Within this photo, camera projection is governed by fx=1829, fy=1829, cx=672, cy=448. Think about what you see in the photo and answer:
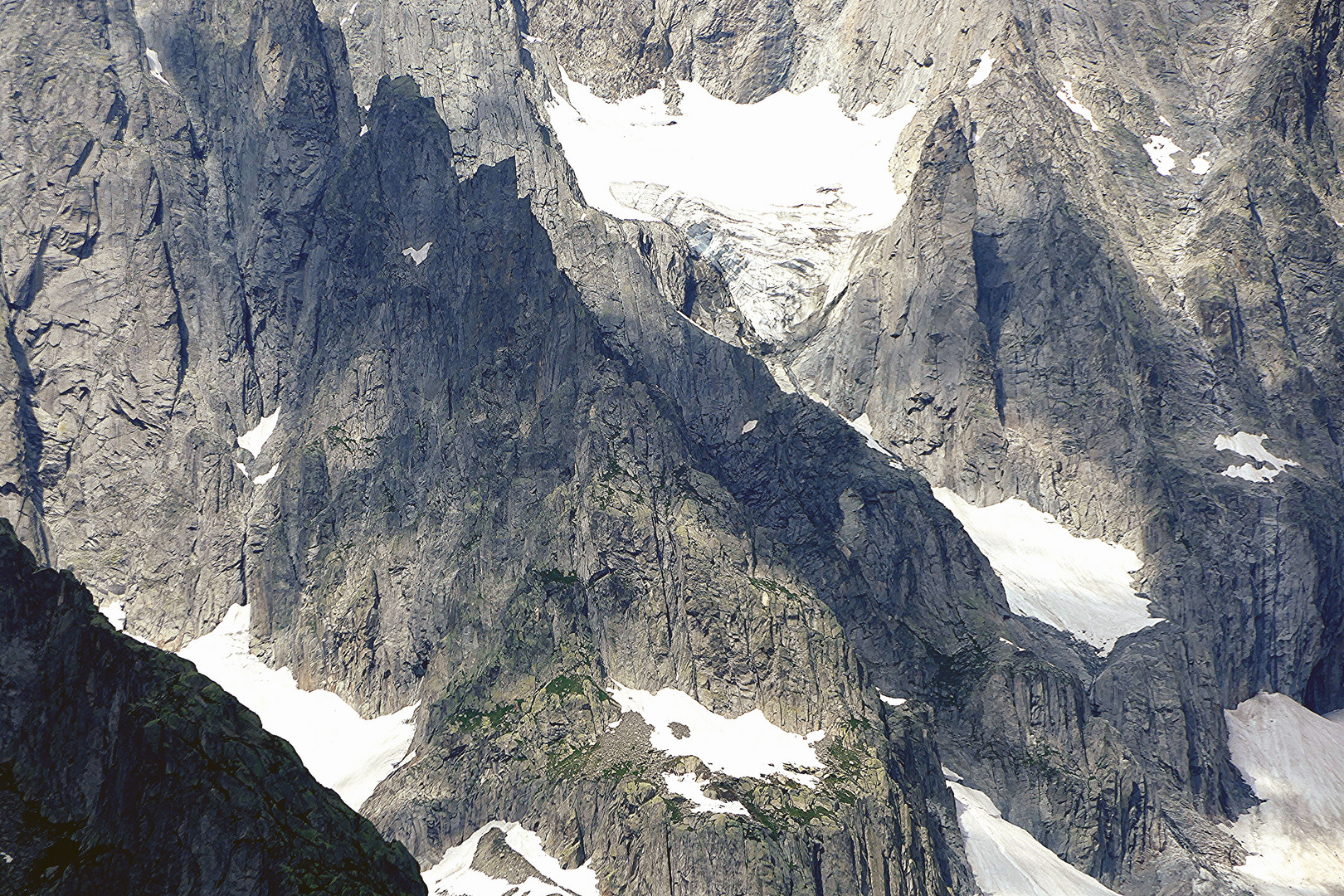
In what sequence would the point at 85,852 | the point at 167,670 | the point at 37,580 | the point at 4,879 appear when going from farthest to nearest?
the point at 167,670 < the point at 37,580 < the point at 85,852 < the point at 4,879

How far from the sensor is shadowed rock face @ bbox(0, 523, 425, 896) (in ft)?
290

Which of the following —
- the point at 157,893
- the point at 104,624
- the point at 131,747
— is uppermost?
the point at 104,624

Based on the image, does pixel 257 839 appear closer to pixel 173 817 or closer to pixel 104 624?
pixel 173 817

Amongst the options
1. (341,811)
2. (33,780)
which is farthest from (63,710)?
(341,811)

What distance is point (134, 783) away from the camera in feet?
311

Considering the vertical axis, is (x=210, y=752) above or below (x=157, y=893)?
above

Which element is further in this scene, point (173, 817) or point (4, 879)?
point (173, 817)

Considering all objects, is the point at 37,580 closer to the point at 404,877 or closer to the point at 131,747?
the point at 131,747

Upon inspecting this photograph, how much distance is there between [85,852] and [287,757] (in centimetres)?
1866

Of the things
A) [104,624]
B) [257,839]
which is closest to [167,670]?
[104,624]

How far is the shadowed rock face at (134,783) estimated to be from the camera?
88.5m

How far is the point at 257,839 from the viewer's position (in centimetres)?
9738

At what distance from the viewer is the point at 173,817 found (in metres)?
95.0

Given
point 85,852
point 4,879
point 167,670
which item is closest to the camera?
point 4,879
